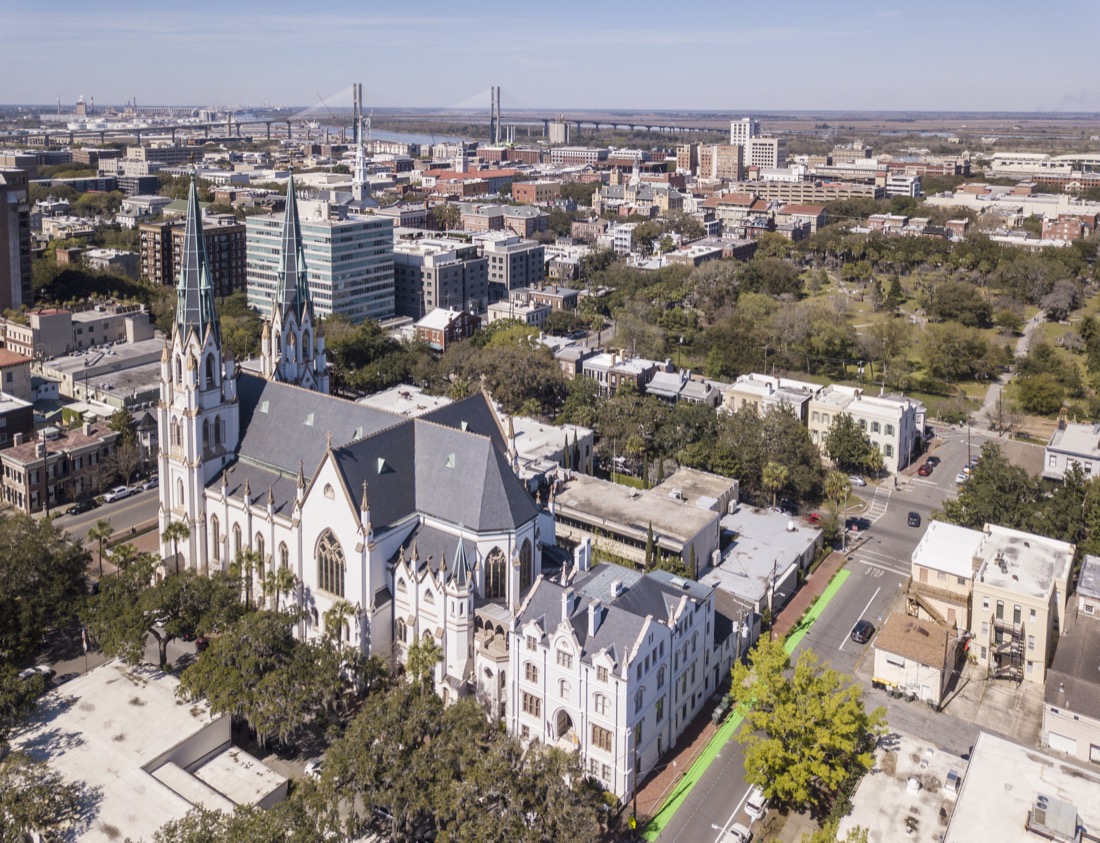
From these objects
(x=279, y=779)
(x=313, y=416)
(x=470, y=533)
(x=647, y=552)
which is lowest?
(x=279, y=779)

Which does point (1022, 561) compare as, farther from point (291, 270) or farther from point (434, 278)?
point (434, 278)

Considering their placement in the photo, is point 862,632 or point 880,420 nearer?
point 862,632

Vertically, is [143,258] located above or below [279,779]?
above

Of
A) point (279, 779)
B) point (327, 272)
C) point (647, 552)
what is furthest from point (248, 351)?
point (279, 779)

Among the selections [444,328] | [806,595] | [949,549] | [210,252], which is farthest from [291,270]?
[210,252]

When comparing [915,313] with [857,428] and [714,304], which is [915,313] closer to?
[714,304]

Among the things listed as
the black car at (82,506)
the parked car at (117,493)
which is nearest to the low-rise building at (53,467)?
the black car at (82,506)

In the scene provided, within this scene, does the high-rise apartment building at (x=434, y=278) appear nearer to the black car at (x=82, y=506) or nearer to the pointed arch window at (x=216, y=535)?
the black car at (x=82, y=506)

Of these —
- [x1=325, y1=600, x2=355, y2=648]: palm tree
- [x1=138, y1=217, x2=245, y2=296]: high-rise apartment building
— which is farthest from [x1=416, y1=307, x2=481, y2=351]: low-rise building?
[x1=325, y1=600, x2=355, y2=648]: palm tree
